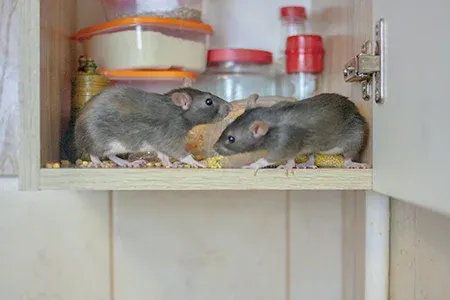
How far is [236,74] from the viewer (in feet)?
2.36

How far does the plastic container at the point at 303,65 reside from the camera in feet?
2.41

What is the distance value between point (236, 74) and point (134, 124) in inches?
6.3

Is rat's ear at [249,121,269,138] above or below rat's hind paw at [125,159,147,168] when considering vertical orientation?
above

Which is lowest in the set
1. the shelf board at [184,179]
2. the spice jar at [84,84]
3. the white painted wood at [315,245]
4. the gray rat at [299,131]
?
the white painted wood at [315,245]

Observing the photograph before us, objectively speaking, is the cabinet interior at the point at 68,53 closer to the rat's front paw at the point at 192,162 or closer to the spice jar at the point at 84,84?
the spice jar at the point at 84,84

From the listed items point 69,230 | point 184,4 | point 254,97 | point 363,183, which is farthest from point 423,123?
point 69,230

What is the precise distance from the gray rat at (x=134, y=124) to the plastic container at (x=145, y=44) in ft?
0.15

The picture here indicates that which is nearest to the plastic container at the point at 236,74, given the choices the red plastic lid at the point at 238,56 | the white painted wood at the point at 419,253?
the red plastic lid at the point at 238,56

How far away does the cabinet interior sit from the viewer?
0.58 metres

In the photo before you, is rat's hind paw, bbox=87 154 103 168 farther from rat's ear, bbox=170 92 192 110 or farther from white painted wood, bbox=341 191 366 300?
white painted wood, bbox=341 191 366 300

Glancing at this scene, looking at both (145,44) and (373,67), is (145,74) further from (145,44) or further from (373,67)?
(373,67)

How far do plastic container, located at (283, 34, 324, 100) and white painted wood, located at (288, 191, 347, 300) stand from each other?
150 mm

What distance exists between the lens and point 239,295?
814 millimetres

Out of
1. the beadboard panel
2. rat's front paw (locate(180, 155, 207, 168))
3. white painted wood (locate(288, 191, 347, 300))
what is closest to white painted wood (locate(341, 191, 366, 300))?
white painted wood (locate(288, 191, 347, 300))
